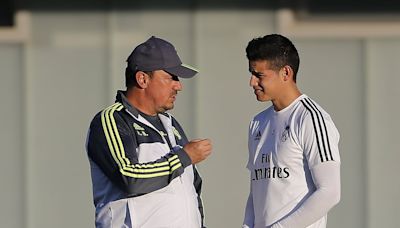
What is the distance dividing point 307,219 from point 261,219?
0.83 feet

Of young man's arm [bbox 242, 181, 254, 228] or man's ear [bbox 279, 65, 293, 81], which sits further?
young man's arm [bbox 242, 181, 254, 228]

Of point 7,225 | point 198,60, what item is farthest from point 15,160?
point 198,60

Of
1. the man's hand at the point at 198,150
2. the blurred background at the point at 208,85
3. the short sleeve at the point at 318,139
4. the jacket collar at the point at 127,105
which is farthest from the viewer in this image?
the blurred background at the point at 208,85

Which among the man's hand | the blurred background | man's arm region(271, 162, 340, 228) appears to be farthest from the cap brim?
the blurred background

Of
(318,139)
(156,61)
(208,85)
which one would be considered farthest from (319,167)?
(208,85)

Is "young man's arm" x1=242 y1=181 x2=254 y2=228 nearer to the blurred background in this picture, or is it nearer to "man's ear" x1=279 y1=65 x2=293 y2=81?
"man's ear" x1=279 y1=65 x2=293 y2=81

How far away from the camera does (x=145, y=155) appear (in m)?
4.98

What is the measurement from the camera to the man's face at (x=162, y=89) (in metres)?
5.08

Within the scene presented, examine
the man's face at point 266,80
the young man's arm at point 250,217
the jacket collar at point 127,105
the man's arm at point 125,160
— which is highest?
the man's face at point 266,80

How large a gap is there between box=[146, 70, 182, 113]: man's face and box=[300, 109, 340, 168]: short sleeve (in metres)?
0.59

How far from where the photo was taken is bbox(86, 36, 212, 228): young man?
4.89 metres

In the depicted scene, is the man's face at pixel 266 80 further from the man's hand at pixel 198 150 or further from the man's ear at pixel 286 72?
the man's hand at pixel 198 150

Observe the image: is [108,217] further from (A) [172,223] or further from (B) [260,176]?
(B) [260,176]

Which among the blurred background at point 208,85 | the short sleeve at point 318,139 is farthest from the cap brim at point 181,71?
the blurred background at point 208,85
